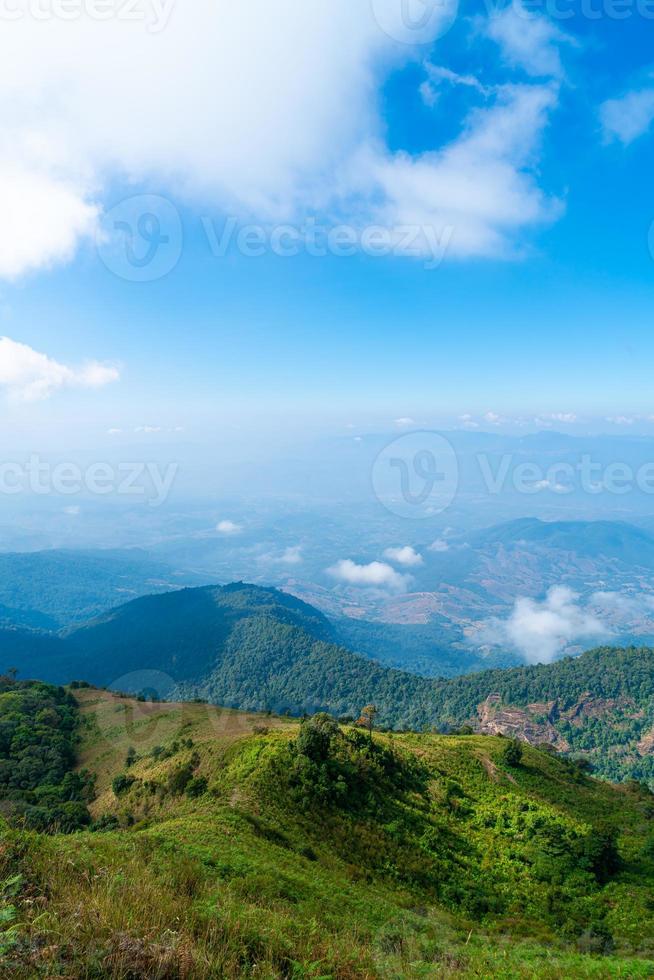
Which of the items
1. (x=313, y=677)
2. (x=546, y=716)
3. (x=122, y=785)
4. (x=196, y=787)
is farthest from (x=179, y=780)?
(x=313, y=677)

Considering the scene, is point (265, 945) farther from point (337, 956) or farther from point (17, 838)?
point (17, 838)

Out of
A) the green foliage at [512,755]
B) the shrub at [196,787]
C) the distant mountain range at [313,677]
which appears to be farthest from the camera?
the distant mountain range at [313,677]

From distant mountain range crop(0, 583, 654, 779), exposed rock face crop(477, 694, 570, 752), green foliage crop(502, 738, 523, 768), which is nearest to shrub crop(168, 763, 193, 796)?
green foliage crop(502, 738, 523, 768)

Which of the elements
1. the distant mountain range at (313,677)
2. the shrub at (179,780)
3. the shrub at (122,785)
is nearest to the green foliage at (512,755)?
the shrub at (179,780)

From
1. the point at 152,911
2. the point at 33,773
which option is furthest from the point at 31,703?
the point at 152,911

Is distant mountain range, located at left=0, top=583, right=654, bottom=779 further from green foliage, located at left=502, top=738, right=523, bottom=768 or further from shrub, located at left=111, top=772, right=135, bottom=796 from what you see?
green foliage, located at left=502, top=738, right=523, bottom=768

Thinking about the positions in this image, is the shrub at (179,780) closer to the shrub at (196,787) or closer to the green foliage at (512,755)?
the shrub at (196,787)

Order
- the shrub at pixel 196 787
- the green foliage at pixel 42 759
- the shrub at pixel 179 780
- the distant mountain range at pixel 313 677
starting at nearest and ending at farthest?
the shrub at pixel 196 787, the shrub at pixel 179 780, the green foliage at pixel 42 759, the distant mountain range at pixel 313 677

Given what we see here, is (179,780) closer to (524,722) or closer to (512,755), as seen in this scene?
(512,755)
